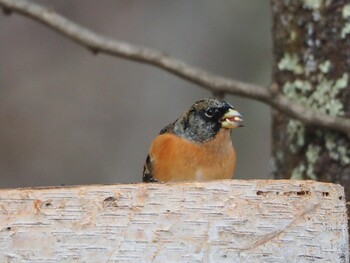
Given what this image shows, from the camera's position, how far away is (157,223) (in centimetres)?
269

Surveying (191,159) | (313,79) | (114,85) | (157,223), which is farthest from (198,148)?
(114,85)

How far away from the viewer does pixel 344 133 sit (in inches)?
161

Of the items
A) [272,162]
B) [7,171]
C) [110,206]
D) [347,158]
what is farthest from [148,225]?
[7,171]

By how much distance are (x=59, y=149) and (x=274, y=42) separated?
3.58 m

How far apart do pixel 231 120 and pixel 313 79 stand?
Answer: 1.53 ft

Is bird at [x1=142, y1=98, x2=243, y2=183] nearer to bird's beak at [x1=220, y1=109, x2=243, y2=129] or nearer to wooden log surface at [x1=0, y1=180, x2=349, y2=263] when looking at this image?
bird's beak at [x1=220, y1=109, x2=243, y2=129]

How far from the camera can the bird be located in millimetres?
3912

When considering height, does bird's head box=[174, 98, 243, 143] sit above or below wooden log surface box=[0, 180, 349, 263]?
above

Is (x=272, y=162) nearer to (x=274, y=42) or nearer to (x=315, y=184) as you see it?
(x=274, y=42)

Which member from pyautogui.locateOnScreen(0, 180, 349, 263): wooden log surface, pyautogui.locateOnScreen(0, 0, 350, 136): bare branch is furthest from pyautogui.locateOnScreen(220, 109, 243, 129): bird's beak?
pyautogui.locateOnScreen(0, 180, 349, 263): wooden log surface

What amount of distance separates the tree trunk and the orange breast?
39cm

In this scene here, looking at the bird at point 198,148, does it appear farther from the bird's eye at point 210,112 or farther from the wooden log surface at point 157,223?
the wooden log surface at point 157,223

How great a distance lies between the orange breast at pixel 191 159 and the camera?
3900 millimetres

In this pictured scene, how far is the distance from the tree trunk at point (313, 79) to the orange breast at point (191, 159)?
1.29 ft
